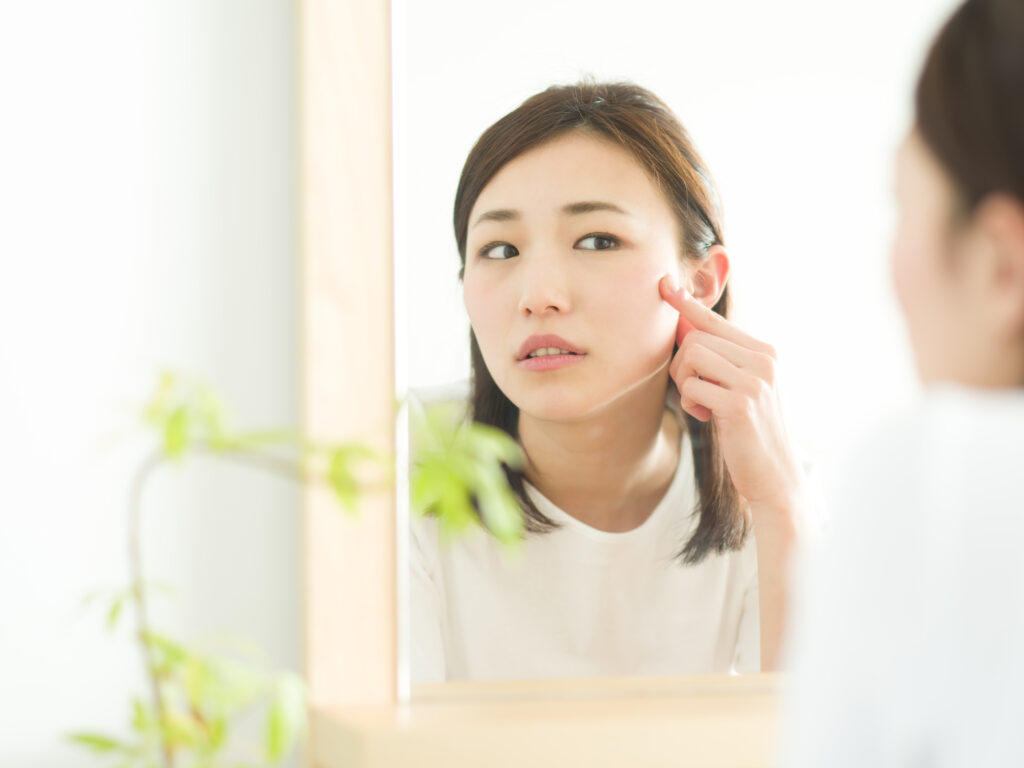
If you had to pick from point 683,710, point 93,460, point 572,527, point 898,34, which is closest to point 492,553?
point 572,527

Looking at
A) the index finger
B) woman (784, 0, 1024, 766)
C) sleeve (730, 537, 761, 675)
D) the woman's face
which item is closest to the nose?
the woman's face

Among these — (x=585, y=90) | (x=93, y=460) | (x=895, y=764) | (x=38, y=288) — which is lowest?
(x=895, y=764)

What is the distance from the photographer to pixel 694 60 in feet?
3.67

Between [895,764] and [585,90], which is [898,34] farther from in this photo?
[895,764]

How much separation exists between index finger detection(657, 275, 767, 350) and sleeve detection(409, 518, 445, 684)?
329 millimetres

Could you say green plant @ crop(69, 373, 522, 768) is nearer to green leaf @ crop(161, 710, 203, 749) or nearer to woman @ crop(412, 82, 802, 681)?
green leaf @ crop(161, 710, 203, 749)

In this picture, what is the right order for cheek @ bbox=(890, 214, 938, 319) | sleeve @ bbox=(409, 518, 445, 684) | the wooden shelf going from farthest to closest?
1. sleeve @ bbox=(409, 518, 445, 684)
2. the wooden shelf
3. cheek @ bbox=(890, 214, 938, 319)

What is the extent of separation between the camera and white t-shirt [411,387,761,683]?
1031 mm

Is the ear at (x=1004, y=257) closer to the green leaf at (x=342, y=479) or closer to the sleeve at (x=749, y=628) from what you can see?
the green leaf at (x=342, y=479)

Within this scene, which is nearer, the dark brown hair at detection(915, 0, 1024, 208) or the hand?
the dark brown hair at detection(915, 0, 1024, 208)

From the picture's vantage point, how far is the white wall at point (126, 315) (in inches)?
35.5

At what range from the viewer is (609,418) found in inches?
42.8

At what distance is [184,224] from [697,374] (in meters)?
0.52

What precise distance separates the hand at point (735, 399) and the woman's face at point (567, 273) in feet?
0.13
